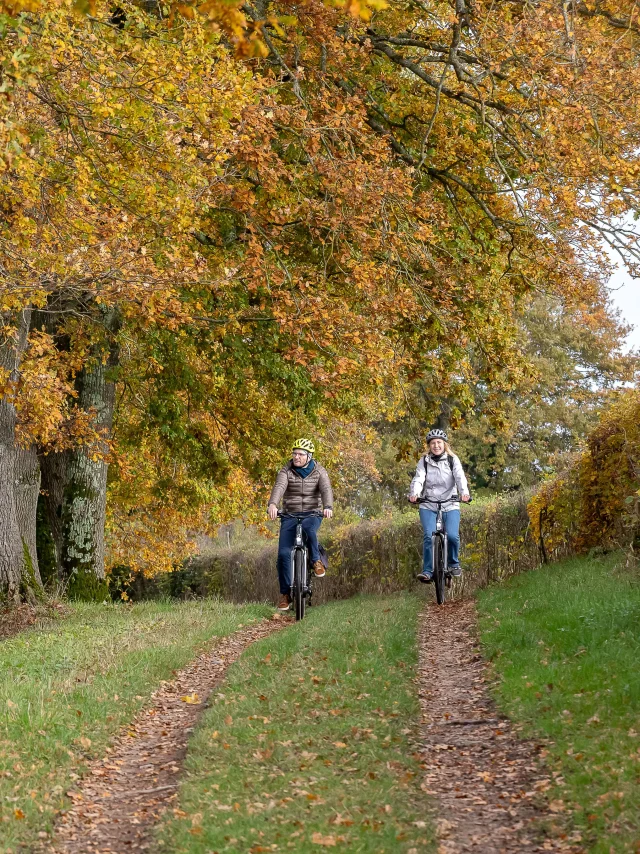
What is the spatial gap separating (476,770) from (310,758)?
102 centimetres

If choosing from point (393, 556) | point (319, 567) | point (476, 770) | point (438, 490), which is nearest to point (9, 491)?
point (319, 567)

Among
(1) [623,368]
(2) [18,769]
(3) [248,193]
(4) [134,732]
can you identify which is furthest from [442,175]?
(1) [623,368]

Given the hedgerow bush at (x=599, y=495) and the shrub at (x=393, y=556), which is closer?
the hedgerow bush at (x=599, y=495)

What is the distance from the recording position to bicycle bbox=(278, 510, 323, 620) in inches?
510

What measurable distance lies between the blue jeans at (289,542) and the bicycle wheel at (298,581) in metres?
0.16

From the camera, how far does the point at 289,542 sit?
1321cm

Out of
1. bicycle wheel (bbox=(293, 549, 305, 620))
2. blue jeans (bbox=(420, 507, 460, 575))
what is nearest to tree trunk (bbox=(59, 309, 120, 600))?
bicycle wheel (bbox=(293, 549, 305, 620))

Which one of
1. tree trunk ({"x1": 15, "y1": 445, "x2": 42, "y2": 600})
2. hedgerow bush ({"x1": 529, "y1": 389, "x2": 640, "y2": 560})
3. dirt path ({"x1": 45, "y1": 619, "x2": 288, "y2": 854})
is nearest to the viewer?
dirt path ({"x1": 45, "y1": 619, "x2": 288, "y2": 854})

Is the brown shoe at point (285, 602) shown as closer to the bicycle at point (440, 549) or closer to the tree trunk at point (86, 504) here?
the bicycle at point (440, 549)

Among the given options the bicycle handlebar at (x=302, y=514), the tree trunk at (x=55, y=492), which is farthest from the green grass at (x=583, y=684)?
the tree trunk at (x=55, y=492)

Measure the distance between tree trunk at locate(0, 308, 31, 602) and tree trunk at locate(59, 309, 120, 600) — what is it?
2284mm

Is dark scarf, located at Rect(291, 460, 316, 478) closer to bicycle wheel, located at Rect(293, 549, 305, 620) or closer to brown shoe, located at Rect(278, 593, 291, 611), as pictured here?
bicycle wheel, located at Rect(293, 549, 305, 620)

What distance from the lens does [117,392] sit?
20.5 meters

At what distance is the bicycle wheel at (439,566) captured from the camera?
12586 millimetres
